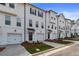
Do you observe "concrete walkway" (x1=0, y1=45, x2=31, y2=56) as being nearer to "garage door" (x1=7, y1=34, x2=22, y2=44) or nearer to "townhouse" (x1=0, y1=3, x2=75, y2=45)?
"garage door" (x1=7, y1=34, x2=22, y2=44)

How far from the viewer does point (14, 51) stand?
9836mm

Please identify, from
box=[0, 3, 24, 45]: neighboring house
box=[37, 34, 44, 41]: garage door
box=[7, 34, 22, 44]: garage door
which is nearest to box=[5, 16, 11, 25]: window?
box=[0, 3, 24, 45]: neighboring house

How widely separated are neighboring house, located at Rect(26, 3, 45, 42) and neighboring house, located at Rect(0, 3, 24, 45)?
422 millimetres

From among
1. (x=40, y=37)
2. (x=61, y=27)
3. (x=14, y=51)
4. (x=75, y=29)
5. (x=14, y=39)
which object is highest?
(x=61, y=27)

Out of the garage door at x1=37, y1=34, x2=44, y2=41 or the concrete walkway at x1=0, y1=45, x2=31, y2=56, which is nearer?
the concrete walkway at x1=0, y1=45, x2=31, y2=56

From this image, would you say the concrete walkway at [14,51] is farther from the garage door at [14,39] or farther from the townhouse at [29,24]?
the townhouse at [29,24]

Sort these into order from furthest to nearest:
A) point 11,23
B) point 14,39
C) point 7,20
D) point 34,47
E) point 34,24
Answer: point 34,24 < point 11,23 < point 7,20 < point 14,39 < point 34,47

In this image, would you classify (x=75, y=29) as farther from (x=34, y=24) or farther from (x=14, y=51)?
(x=14, y=51)

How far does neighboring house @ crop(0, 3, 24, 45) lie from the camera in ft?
36.4

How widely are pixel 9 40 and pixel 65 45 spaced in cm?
366

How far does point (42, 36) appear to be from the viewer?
11414 millimetres

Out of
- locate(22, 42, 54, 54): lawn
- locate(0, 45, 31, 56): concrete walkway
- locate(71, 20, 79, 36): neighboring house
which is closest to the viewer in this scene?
locate(0, 45, 31, 56): concrete walkway

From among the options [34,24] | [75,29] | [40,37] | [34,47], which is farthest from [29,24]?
[75,29]

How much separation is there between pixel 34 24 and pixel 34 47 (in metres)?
2.02
